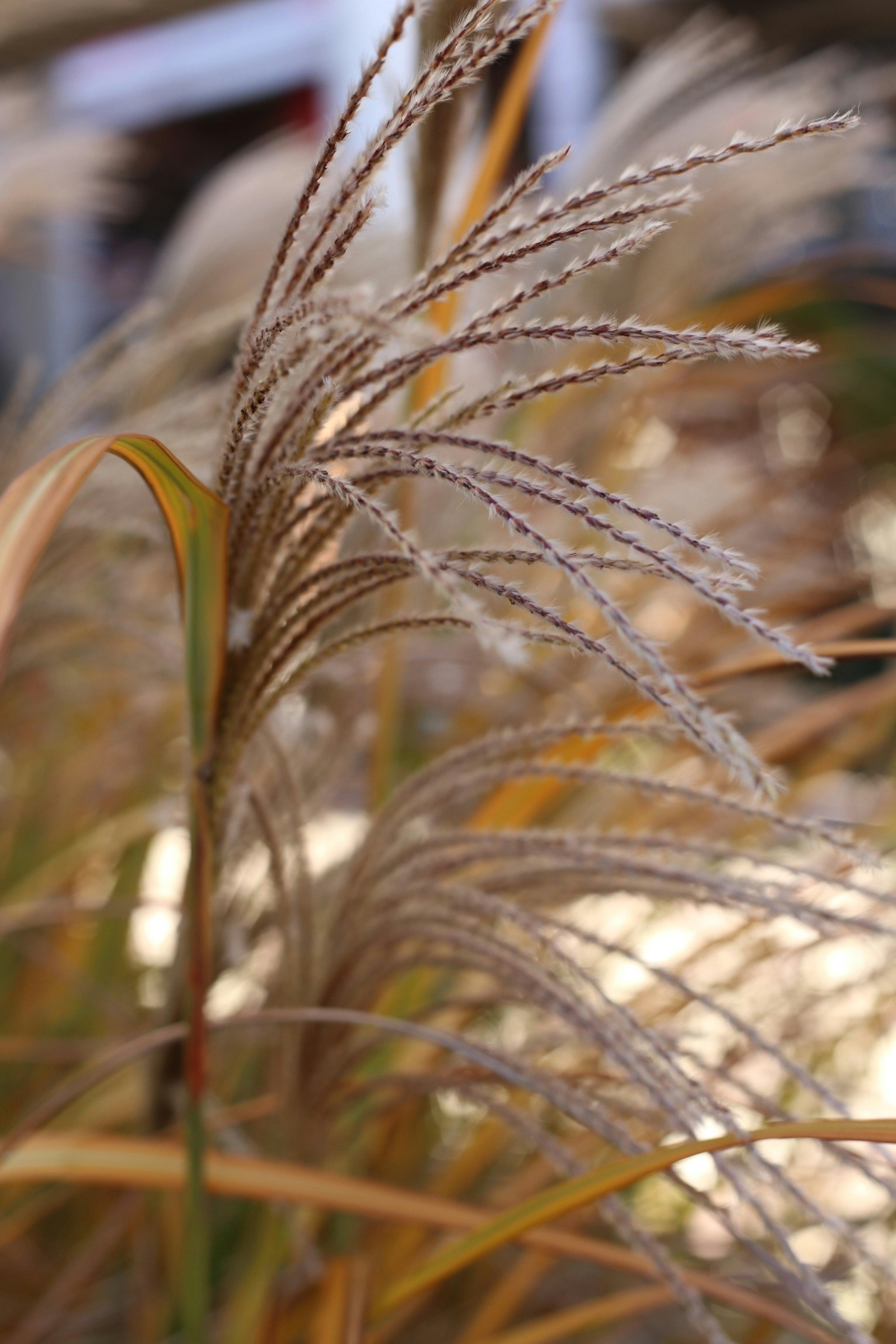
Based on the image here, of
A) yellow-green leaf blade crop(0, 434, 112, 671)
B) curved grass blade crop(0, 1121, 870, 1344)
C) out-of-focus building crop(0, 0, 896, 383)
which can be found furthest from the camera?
out-of-focus building crop(0, 0, 896, 383)

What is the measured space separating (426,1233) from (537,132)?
3.29 metres

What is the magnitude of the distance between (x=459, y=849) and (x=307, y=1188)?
0.13 m

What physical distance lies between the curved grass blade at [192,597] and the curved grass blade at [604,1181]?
0.08 m

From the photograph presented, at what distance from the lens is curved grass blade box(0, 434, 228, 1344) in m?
0.21

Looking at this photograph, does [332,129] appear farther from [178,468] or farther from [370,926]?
[370,926]

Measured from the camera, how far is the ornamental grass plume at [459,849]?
24 cm

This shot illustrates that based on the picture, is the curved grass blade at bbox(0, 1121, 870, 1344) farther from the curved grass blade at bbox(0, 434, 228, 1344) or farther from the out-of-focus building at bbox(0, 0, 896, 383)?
the out-of-focus building at bbox(0, 0, 896, 383)

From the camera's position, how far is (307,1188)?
37cm

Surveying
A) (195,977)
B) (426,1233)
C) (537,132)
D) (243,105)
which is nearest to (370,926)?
(195,977)

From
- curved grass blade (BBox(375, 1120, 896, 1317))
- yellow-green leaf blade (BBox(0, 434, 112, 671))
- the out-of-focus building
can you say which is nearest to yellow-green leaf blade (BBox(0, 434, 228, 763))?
yellow-green leaf blade (BBox(0, 434, 112, 671))

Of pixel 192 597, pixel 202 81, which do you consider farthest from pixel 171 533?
pixel 202 81

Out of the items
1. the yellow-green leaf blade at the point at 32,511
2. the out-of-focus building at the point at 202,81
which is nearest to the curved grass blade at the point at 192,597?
the yellow-green leaf blade at the point at 32,511

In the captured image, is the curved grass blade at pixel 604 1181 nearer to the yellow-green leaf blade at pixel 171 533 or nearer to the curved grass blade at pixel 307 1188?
the curved grass blade at pixel 307 1188

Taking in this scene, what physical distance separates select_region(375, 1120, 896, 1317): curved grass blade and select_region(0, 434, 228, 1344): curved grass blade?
0.27 ft
